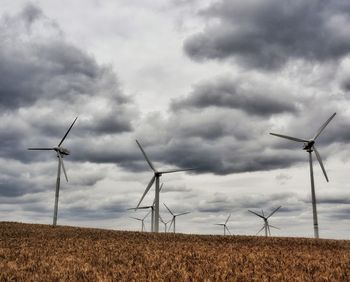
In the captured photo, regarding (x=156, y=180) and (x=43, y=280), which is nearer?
(x=43, y=280)

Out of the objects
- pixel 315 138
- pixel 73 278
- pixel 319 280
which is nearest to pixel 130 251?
pixel 73 278

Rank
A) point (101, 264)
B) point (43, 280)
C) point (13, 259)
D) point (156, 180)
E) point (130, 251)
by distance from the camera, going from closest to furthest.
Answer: point (43, 280) → point (101, 264) → point (13, 259) → point (130, 251) → point (156, 180)

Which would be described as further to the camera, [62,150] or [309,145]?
[62,150]

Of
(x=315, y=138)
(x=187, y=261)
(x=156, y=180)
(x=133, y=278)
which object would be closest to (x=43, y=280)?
(x=133, y=278)

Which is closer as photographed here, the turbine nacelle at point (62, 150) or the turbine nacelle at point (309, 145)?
the turbine nacelle at point (309, 145)

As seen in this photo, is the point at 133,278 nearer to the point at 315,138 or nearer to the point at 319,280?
the point at 319,280

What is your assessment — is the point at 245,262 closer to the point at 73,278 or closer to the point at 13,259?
the point at 73,278

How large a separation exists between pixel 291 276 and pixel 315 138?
61.7m

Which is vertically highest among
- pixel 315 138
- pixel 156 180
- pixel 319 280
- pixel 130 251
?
pixel 315 138

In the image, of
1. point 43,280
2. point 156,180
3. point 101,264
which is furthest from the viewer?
point 156,180

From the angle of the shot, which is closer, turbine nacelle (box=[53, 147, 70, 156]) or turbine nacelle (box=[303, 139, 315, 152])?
turbine nacelle (box=[303, 139, 315, 152])

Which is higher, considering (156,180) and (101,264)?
(156,180)

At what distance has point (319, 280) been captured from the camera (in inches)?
627

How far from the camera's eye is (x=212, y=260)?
72.6ft
